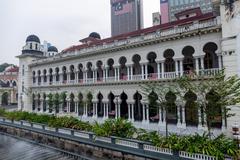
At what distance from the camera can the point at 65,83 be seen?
36.1m

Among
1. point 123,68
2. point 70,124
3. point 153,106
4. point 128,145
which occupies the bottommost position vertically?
point 128,145

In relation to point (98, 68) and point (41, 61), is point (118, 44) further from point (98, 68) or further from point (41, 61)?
point (41, 61)

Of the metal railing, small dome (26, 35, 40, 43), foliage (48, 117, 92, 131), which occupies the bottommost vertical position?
the metal railing

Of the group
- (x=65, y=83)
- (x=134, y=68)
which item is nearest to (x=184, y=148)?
(x=134, y=68)

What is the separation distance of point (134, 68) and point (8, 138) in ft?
60.1

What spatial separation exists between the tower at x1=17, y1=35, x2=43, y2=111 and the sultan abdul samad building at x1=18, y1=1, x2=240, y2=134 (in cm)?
182

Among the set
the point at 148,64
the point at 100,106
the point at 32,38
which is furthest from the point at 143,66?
the point at 32,38

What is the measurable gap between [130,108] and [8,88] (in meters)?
51.8

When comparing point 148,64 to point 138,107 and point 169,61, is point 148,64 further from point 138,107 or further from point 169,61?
point 138,107

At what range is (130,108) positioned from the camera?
2872 cm

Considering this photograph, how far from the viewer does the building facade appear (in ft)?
217

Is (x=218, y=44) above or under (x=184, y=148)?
above

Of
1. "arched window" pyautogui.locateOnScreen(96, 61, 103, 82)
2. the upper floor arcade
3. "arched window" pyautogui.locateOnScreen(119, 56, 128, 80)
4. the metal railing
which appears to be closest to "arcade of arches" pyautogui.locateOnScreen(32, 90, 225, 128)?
"arched window" pyautogui.locateOnScreen(96, 61, 103, 82)

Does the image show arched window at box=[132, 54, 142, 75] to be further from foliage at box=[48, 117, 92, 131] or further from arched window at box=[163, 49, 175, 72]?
foliage at box=[48, 117, 92, 131]
